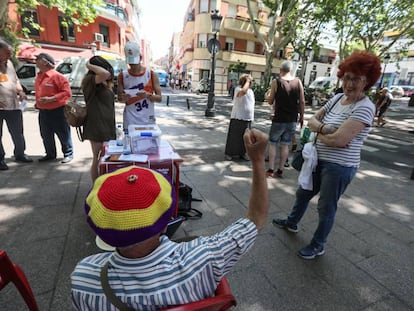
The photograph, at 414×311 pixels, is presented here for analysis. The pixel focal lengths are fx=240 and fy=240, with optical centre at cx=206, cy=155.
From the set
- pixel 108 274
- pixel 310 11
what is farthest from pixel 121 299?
pixel 310 11

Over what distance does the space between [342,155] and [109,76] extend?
2.63 m

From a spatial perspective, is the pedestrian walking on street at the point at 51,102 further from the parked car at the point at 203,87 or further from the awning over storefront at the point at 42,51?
the parked car at the point at 203,87

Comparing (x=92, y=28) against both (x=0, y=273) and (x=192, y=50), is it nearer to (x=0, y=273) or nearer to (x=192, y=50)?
(x=192, y=50)

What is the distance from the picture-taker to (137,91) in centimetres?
310

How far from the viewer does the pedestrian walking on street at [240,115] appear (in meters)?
4.60

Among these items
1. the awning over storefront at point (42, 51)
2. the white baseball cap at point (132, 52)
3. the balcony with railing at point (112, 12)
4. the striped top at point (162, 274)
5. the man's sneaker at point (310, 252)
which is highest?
the balcony with railing at point (112, 12)

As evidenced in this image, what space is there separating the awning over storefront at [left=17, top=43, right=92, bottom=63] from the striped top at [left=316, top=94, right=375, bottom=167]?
18438 mm

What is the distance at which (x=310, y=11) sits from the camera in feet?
56.2

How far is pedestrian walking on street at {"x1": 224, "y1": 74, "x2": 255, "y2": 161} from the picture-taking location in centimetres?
460

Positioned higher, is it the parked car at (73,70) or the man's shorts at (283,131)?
the parked car at (73,70)

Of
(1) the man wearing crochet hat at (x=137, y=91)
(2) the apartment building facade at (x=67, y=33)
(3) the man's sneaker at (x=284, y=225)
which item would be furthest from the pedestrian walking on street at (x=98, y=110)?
(2) the apartment building facade at (x=67, y=33)

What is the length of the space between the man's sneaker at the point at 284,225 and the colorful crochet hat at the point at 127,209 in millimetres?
2382

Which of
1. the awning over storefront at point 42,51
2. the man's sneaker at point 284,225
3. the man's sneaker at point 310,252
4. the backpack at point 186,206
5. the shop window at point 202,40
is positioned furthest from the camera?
the shop window at point 202,40

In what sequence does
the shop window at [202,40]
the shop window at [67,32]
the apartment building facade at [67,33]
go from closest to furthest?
the apartment building facade at [67,33]
the shop window at [67,32]
the shop window at [202,40]
